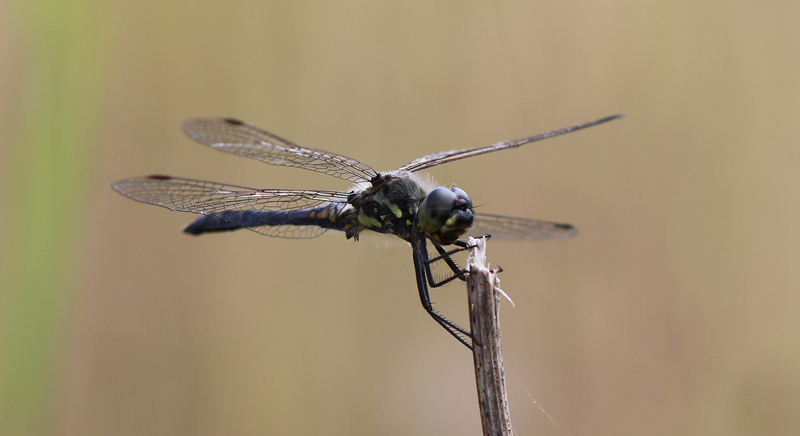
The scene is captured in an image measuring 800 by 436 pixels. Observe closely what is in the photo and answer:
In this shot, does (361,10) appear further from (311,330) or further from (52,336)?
(52,336)

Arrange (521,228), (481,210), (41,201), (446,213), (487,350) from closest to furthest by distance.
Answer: (487,350), (41,201), (446,213), (521,228), (481,210)

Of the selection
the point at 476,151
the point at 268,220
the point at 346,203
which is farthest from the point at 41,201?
the point at 476,151

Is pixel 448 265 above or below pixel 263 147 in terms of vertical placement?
below

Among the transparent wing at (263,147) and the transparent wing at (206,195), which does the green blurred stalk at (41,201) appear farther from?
the transparent wing at (263,147)

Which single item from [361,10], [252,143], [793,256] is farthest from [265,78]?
[793,256]

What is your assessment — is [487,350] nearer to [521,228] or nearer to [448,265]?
[448,265]

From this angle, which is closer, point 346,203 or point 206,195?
point 206,195

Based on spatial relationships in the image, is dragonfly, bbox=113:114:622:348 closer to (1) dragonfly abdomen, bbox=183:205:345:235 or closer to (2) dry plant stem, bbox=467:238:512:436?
(1) dragonfly abdomen, bbox=183:205:345:235
